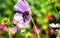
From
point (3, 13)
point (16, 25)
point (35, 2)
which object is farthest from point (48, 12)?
point (16, 25)

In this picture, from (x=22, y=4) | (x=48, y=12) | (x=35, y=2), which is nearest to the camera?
(x=22, y=4)

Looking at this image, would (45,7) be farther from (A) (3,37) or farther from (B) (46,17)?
(A) (3,37)

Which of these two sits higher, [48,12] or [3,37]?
[48,12]

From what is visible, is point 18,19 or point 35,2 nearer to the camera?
point 18,19

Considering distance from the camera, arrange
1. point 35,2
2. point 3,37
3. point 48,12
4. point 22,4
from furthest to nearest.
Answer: point 35,2 < point 48,12 < point 3,37 < point 22,4

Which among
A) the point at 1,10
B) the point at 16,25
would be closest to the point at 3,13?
the point at 1,10

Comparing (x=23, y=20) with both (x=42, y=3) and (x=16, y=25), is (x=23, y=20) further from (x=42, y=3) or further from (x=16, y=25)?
(x=42, y=3)
